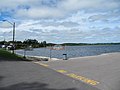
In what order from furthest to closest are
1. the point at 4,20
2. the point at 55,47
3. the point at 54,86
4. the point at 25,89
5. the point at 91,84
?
the point at 4,20
the point at 55,47
the point at 91,84
the point at 54,86
the point at 25,89

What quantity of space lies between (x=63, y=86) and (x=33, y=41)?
142 m

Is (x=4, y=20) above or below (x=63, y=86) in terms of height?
above

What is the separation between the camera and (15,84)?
11.0 m

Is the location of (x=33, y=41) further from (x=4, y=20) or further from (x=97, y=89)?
(x=97, y=89)

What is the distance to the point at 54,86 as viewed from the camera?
10.4 m

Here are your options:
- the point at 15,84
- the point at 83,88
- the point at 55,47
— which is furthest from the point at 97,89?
the point at 55,47

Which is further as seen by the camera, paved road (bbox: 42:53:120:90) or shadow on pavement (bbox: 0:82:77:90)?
paved road (bbox: 42:53:120:90)

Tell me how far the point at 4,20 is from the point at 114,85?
34.6m

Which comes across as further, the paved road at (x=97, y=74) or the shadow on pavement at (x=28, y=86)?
the paved road at (x=97, y=74)

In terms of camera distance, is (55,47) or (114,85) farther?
(55,47)

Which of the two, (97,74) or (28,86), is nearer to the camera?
(28,86)

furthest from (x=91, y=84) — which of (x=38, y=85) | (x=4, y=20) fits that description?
(x=4, y=20)

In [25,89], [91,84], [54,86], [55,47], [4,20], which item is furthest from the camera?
[4,20]

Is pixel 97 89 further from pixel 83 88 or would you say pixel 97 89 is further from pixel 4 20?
pixel 4 20
